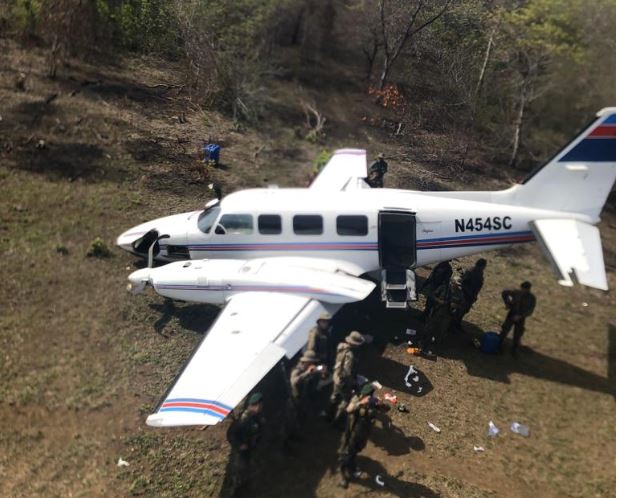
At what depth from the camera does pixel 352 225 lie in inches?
480

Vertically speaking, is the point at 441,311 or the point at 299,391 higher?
the point at 441,311

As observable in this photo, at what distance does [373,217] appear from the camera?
12.1 m

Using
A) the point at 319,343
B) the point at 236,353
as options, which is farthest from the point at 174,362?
the point at 319,343

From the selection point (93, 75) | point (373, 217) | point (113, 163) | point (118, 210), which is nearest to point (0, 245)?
point (118, 210)

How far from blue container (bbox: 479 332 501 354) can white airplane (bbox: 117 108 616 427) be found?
2.39 meters

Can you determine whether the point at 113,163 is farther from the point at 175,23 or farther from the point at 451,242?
the point at 451,242

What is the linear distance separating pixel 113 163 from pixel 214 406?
12.1m

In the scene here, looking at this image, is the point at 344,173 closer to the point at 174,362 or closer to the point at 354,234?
the point at 354,234

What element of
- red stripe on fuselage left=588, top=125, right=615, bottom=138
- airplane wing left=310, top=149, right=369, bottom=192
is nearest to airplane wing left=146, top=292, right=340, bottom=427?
airplane wing left=310, top=149, right=369, bottom=192

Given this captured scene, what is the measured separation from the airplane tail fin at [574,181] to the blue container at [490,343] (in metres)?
3.86

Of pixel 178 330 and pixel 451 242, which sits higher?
pixel 451 242

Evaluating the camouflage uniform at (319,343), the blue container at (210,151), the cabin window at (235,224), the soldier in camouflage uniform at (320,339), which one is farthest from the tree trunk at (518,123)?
the blue container at (210,151)

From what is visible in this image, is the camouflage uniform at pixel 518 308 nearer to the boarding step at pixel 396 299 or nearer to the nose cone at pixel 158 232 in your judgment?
the boarding step at pixel 396 299

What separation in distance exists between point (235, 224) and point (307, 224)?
2075 mm
